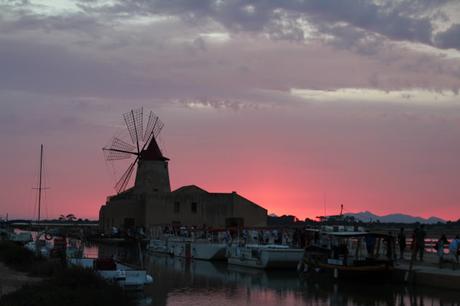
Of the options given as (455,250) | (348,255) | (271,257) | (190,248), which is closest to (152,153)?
(190,248)

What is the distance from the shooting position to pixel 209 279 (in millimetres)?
32031

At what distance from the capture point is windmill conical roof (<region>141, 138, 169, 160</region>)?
237ft

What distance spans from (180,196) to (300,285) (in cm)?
3799

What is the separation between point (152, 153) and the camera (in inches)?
2867

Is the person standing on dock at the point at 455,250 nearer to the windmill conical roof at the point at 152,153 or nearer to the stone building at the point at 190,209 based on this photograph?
the stone building at the point at 190,209

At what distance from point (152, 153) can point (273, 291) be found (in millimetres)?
46675

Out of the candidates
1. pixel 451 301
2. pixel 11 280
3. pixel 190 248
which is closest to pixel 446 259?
pixel 451 301

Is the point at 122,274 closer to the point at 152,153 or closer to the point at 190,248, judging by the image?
the point at 190,248

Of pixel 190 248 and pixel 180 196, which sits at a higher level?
pixel 180 196

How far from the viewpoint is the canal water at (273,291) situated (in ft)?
78.8

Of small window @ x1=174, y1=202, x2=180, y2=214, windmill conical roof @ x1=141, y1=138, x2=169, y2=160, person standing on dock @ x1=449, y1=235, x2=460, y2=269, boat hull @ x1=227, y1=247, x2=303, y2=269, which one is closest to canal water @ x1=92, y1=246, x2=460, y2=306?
boat hull @ x1=227, y1=247, x2=303, y2=269

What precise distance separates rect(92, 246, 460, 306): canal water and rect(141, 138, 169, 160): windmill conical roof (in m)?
37.6

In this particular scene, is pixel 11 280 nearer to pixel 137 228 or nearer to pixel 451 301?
pixel 451 301

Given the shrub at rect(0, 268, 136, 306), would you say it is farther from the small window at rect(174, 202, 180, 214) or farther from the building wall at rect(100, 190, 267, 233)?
the small window at rect(174, 202, 180, 214)
